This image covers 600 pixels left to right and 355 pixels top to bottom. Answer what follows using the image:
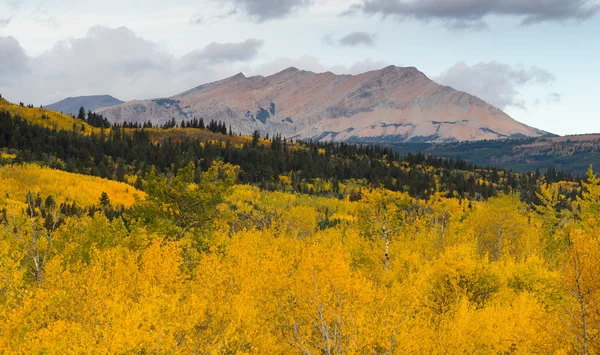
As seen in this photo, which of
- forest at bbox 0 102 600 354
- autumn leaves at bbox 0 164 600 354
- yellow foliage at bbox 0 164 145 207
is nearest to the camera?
autumn leaves at bbox 0 164 600 354

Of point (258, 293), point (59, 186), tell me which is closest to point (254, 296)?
point (258, 293)

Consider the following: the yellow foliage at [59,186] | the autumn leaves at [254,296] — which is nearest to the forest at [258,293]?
the autumn leaves at [254,296]

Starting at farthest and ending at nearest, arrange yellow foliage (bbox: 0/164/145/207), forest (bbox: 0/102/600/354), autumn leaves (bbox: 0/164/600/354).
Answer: yellow foliage (bbox: 0/164/145/207)
forest (bbox: 0/102/600/354)
autumn leaves (bbox: 0/164/600/354)

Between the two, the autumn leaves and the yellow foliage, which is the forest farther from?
the yellow foliage

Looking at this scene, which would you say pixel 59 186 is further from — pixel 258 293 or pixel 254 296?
pixel 258 293

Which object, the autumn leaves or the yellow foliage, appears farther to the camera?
the yellow foliage

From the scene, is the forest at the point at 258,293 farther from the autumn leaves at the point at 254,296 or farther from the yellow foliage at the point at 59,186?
the yellow foliage at the point at 59,186

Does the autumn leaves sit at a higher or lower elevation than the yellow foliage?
higher

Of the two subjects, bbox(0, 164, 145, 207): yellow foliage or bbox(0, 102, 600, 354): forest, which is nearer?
bbox(0, 102, 600, 354): forest

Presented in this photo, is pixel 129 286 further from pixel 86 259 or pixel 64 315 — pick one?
pixel 86 259

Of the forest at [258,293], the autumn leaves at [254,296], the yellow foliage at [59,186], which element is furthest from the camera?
the yellow foliage at [59,186]

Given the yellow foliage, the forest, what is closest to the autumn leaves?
the forest

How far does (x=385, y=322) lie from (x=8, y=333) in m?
18.1

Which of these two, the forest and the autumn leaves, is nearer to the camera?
the autumn leaves
